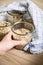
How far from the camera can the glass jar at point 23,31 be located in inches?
27.1

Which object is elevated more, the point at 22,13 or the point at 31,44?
the point at 22,13

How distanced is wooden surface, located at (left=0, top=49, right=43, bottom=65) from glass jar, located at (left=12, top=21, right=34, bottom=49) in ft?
0.12

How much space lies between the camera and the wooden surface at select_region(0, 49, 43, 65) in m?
0.62

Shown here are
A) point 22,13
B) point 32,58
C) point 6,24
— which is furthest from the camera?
point 22,13

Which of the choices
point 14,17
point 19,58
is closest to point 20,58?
point 19,58

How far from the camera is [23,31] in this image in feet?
2.36

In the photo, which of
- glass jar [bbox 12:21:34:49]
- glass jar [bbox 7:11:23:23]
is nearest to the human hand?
glass jar [bbox 12:21:34:49]

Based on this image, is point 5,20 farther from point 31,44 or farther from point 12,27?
point 31,44

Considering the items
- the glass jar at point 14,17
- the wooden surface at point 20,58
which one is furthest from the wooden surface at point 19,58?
the glass jar at point 14,17

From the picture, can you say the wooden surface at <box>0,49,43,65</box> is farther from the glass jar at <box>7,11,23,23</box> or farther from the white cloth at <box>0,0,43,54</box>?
the glass jar at <box>7,11,23,23</box>

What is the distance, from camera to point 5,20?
0.85 m

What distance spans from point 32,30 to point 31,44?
0.22ft

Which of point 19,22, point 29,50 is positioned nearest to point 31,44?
point 29,50

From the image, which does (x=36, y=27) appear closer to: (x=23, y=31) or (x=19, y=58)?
(x=23, y=31)
